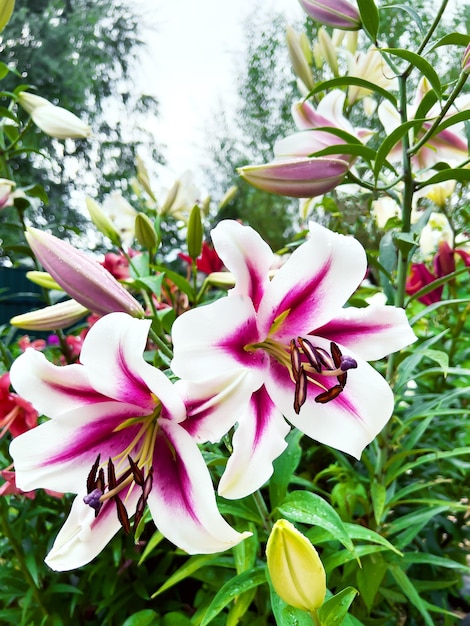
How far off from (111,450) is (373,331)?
0.17 metres

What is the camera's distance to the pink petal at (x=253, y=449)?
29 cm

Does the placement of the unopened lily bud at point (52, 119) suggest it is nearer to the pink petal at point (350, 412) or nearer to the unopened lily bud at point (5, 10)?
the unopened lily bud at point (5, 10)

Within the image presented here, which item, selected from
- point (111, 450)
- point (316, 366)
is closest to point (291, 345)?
point (316, 366)

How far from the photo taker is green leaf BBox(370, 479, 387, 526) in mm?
501

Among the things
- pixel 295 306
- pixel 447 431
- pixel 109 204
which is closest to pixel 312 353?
pixel 295 306

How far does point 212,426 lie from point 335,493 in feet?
1.11

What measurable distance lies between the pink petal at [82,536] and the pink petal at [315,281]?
140 mm

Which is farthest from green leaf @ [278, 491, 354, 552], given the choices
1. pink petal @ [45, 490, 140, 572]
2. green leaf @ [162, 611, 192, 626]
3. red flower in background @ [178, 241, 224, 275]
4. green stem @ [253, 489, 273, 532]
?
red flower in background @ [178, 241, 224, 275]

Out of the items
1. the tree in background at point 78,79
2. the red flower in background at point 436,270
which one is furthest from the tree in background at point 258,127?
the red flower in background at point 436,270

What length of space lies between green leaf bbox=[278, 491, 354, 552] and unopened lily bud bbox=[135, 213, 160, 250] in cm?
29

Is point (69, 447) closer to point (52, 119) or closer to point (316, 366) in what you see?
point (316, 366)

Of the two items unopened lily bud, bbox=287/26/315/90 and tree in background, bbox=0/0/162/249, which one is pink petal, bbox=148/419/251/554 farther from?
tree in background, bbox=0/0/162/249

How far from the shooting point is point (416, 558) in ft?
1.74

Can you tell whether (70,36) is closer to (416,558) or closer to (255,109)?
(255,109)
